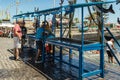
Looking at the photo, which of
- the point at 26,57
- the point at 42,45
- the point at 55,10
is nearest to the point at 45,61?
the point at 42,45

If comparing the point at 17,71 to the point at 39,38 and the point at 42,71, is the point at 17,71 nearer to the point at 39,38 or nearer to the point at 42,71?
the point at 42,71

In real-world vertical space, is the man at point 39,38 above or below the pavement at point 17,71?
above

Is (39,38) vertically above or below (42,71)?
above

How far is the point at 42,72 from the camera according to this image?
11078 mm

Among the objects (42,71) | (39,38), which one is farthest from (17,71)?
(39,38)

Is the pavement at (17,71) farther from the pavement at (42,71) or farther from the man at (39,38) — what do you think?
the man at (39,38)

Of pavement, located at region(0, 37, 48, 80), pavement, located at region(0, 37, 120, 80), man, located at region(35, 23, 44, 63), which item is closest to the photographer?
pavement, located at region(0, 37, 120, 80)

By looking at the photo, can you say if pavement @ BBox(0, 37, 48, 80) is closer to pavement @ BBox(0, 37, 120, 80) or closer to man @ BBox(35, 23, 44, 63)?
pavement @ BBox(0, 37, 120, 80)

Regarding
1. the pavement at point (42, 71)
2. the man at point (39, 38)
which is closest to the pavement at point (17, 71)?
the pavement at point (42, 71)

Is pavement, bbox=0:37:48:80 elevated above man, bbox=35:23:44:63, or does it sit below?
below

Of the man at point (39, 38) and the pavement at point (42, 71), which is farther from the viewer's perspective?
the man at point (39, 38)

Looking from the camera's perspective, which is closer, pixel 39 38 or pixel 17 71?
pixel 17 71

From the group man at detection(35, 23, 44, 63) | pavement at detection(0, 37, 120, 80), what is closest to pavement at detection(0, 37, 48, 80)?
pavement at detection(0, 37, 120, 80)

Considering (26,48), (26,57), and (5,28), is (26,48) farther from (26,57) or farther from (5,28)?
(5,28)
